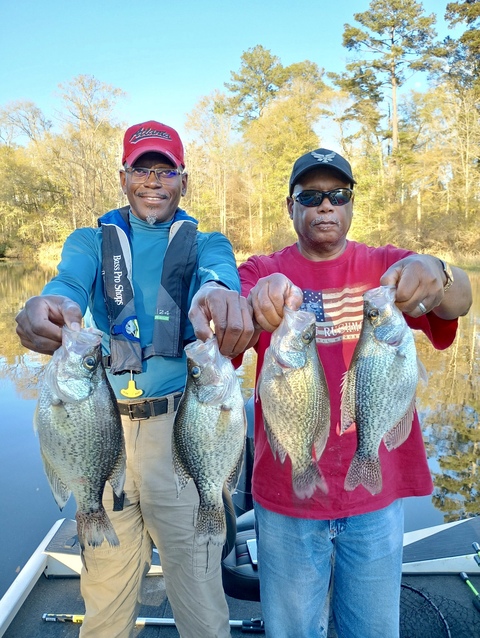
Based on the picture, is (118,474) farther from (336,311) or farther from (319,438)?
(336,311)

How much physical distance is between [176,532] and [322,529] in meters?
0.98

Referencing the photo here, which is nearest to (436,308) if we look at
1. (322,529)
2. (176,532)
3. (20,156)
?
(322,529)

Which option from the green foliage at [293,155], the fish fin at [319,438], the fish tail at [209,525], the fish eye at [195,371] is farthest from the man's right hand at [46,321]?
the green foliage at [293,155]

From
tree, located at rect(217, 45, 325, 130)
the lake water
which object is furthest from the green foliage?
the lake water

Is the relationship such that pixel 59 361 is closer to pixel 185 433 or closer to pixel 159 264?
pixel 185 433

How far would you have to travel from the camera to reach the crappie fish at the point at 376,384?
209cm

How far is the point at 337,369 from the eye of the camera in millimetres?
2445

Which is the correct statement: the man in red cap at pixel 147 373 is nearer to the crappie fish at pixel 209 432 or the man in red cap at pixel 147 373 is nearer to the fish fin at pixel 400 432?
the crappie fish at pixel 209 432

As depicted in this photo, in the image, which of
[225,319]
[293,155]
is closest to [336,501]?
[225,319]

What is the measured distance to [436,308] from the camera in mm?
2314

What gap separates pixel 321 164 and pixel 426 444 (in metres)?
5.98

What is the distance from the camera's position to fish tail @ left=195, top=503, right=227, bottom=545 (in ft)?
6.98

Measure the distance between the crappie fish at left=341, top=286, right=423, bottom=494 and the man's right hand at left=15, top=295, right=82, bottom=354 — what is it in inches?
47.2

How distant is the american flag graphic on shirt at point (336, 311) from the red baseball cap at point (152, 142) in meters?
1.40
